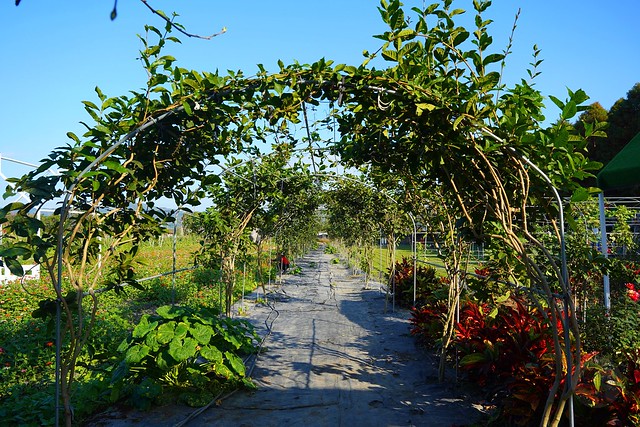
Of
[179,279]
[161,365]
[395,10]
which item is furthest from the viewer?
[179,279]

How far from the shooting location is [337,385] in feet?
17.3

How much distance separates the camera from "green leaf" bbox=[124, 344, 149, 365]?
13.6 ft

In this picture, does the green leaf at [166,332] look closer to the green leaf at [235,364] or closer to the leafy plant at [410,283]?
the green leaf at [235,364]

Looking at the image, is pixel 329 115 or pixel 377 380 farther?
pixel 377 380

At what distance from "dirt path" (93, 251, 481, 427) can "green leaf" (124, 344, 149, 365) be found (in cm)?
51

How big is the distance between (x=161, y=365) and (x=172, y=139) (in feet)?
6.89

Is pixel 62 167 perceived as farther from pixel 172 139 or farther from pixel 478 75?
pixel 478 75

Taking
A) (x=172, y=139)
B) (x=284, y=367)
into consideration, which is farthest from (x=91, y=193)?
(x=284, y=367)

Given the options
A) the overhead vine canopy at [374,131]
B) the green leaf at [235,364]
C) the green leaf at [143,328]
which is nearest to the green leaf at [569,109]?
the overhead vine canopy at [374,131]

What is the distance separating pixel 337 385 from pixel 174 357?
192cm

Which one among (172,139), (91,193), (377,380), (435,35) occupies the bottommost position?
(377,380)

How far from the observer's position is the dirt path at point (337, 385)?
14.1 ft

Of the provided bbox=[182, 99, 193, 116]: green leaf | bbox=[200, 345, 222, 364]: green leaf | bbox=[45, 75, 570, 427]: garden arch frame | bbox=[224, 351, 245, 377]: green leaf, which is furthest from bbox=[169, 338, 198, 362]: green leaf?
bbox=[182, 99, 193, 116]: green leaf

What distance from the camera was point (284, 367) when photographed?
19.7 ft
